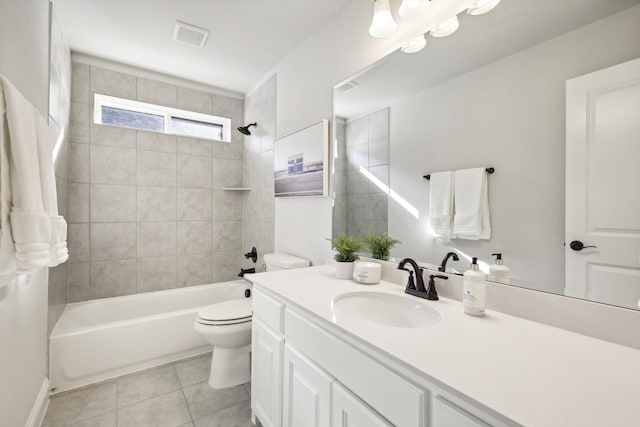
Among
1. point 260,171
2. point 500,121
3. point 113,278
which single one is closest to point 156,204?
point 113,278

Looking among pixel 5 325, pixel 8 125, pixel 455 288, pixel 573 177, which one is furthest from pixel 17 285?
pixel 573 177

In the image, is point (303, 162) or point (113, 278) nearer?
point (303, 162)

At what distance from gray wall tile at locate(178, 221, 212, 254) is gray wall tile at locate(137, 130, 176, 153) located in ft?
2.55

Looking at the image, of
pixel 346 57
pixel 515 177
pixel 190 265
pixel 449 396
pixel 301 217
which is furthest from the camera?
pixel 190 265

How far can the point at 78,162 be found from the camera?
7.91ft

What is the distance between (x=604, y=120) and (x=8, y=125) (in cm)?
185

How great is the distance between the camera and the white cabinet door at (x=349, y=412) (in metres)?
0.76

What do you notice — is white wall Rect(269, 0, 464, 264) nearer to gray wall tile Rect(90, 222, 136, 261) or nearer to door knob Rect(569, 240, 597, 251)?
door knob Rect(569, 240, 597, 251)

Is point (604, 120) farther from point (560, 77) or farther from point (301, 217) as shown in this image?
point (301, 217)

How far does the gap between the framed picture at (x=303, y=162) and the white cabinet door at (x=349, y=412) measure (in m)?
1.21

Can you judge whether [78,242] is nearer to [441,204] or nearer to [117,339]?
[117,339]

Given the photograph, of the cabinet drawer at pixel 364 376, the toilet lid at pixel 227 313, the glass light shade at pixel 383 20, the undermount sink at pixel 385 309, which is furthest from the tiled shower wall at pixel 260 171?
the cabinet drawer at pixel 364 376

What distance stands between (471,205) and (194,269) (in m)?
2.76

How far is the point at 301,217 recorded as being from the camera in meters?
2.14
